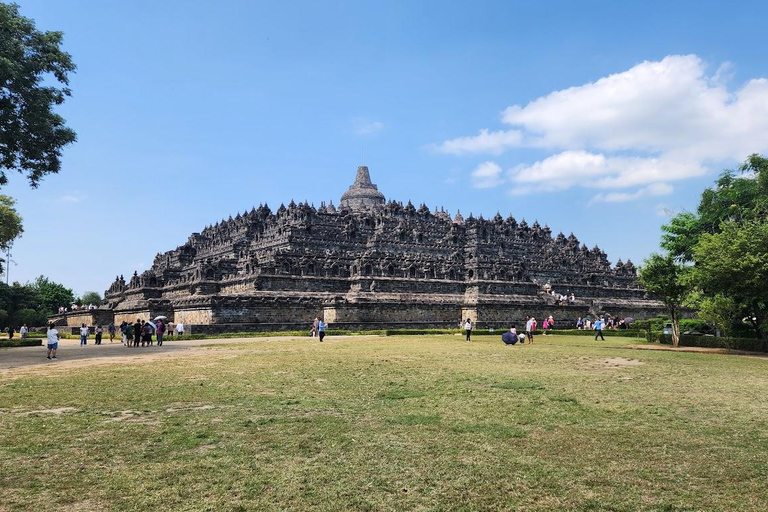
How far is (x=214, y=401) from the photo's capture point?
43.7ft

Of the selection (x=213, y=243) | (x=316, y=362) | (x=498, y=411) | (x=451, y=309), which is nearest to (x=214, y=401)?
(x=498, y=411)

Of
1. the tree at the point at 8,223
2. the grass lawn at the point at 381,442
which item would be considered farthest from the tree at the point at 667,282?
the tree at the point at 8,223

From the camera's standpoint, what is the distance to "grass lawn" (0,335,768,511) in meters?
7.32

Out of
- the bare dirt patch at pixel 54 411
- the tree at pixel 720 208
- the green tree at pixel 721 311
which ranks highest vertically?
the tree at pixel 720 208

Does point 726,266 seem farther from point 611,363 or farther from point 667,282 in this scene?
point 611,363

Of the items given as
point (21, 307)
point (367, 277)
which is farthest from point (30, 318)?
point (367, 277)

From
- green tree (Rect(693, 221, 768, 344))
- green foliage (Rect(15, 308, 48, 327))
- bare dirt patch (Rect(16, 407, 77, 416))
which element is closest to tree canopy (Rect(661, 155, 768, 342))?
green tree (Rect(693, 221, 768, 344))

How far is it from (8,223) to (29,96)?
98.4 ft

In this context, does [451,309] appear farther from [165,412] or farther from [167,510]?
[167,510]

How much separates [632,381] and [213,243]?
67546 mm

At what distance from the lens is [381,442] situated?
31.9 ft

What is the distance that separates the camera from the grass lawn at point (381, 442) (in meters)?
7.32

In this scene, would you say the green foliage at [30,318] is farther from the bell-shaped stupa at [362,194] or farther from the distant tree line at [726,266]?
the distant tree line at [726,266]

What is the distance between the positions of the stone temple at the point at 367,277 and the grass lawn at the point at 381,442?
31507 mm
